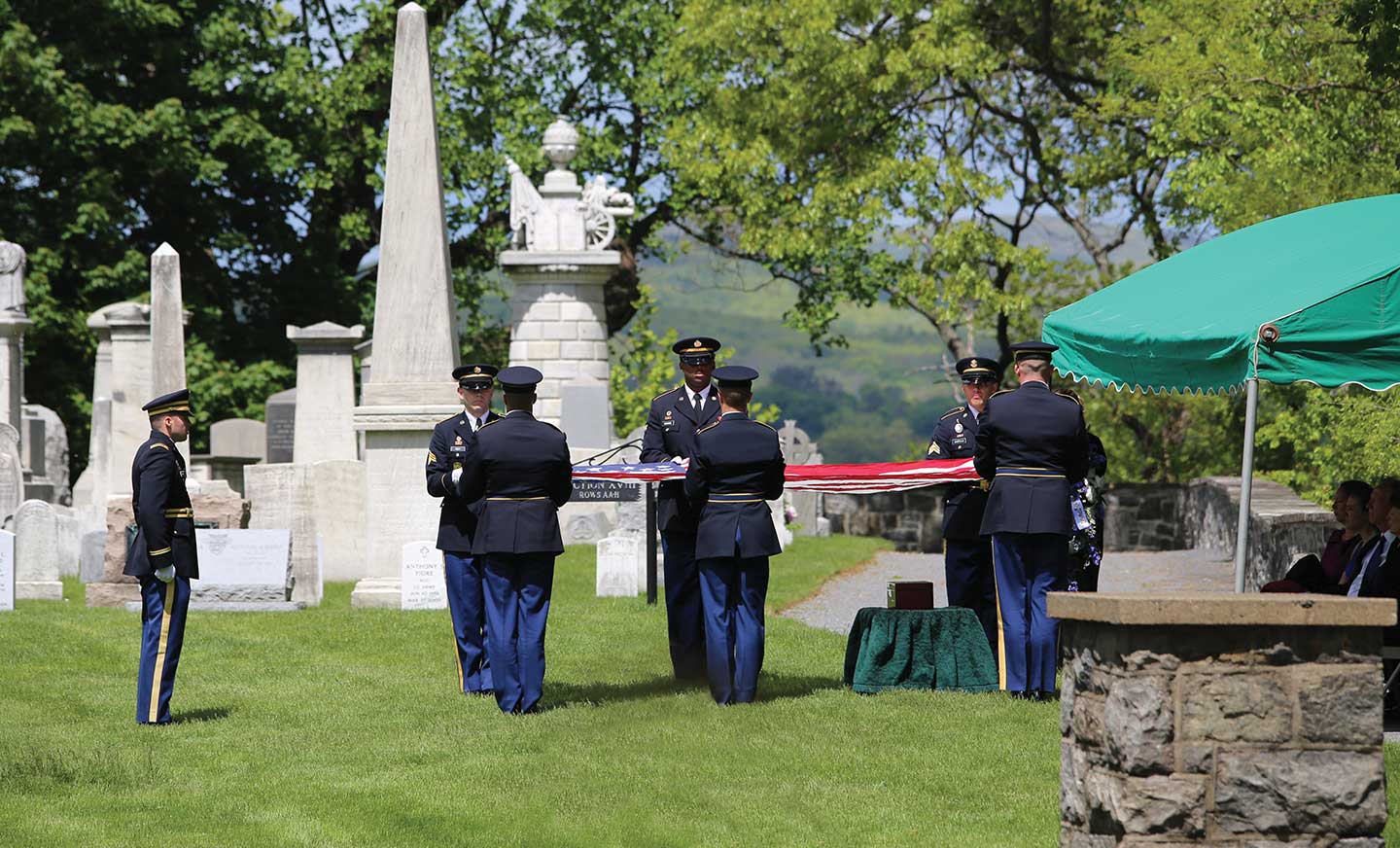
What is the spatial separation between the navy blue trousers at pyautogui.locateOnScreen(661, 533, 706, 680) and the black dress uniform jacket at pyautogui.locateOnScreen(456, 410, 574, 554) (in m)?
1.07

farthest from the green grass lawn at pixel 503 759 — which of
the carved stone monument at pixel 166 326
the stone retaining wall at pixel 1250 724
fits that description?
the carved stone monument at pixel 166 326

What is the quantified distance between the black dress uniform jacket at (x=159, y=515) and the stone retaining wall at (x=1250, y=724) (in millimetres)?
5862

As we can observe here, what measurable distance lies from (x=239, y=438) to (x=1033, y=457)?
22.6m

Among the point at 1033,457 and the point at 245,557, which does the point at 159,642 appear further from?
the point at 245,557

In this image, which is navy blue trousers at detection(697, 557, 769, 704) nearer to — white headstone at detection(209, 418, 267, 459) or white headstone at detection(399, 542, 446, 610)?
white headstone at detection(399, 542, 446, 610)

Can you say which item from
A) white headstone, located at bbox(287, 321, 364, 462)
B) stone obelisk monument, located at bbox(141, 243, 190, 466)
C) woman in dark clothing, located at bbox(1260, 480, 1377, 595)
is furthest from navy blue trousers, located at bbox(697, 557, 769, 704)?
white headstone, located at bbox(287, 321, 364, 462)

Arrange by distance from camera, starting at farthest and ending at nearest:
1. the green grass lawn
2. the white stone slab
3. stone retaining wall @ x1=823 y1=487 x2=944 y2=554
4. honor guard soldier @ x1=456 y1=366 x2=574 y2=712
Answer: stone retaining wall @ x1=823 y1=487 x2=944 y2=554
the white stone slab
honor guard soldier @ x1=456 y1=366 x2=574 y2=712
the green grass lawn

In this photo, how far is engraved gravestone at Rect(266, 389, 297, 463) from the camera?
2808cm

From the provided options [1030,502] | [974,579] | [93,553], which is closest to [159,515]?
[1030,502]

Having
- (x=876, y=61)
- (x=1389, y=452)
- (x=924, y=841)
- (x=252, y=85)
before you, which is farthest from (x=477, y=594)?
(x=252, y=85)

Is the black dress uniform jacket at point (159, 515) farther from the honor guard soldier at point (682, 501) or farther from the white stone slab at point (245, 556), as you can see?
the white stone slab at point (245, 556)

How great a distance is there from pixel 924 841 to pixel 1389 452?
475 inches

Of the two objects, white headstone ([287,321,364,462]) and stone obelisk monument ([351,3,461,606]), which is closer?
stone obelisk monument ([351,3,461,606])

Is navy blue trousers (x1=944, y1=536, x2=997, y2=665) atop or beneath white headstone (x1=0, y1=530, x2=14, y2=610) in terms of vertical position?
atop
